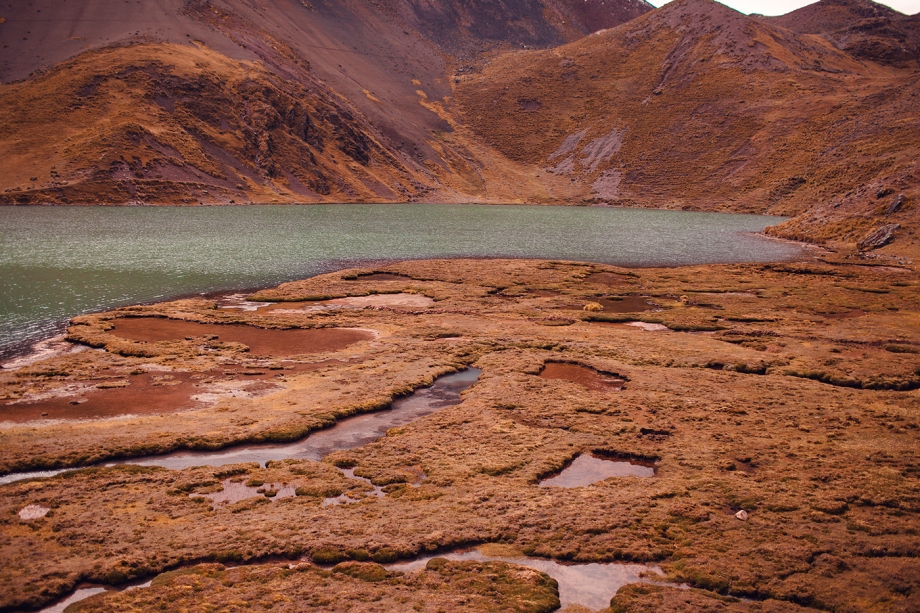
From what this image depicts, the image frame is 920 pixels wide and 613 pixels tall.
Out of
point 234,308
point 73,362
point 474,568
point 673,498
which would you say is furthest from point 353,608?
point 234,308

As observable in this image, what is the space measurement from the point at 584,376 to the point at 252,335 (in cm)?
2582

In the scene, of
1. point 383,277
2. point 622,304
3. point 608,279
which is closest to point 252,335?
point 383,277

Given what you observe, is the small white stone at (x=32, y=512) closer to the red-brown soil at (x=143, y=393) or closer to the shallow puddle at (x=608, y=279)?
the red-brown soil at (x=143, y=393)

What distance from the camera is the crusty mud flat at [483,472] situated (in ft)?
64.0

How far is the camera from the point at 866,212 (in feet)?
397

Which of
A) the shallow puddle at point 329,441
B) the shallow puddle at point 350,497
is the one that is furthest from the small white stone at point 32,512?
the shallow puddle at point 350,497

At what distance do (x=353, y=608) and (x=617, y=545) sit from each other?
8.99 m

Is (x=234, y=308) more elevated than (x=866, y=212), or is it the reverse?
(x=866, y=212)

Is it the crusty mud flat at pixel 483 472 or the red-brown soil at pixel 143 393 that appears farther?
the red-brown soil at pixel 143 393

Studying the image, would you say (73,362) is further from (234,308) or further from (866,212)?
(866,212)

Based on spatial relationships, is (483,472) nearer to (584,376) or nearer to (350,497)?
(350,497)

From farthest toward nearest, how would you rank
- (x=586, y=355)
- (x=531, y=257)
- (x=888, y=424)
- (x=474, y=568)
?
(x=531, y=257) → (x=586, y=355) → (x=888, y=424) → (x=474, y=568)

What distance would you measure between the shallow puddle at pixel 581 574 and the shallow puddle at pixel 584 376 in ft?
61.5

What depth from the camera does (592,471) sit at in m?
28.1
